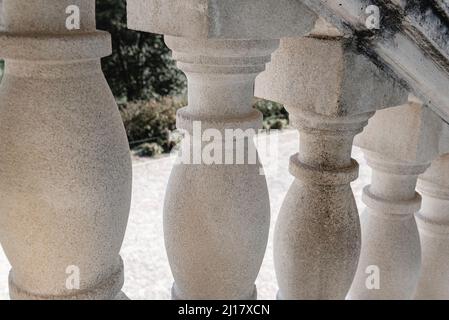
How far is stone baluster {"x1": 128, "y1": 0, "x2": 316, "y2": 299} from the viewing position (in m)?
1.59

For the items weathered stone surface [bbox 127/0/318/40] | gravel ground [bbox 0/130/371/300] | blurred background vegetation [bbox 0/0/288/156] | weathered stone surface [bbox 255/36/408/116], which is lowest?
gravel ground [bbox 0/130/371/300]

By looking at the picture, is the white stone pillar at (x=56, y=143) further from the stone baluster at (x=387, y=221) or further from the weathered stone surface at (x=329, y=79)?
the stone baluster at (x=387, y=221)

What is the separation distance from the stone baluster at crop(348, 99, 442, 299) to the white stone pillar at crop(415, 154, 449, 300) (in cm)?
24

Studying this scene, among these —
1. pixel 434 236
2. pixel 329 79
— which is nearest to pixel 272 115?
pixel 434 236

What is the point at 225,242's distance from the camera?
177 cm

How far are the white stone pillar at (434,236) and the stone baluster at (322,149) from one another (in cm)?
78

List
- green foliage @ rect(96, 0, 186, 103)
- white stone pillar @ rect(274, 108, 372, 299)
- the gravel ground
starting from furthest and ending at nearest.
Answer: green foliage @ rect(96, 0, 186, 103), the gravel ground, white stone pillar @ rect(274, 108, 372, 299)

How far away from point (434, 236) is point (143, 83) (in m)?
11.7

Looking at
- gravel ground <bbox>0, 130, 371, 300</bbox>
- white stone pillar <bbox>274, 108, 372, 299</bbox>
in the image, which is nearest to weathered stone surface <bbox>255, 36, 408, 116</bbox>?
white stone pillar <bbox>274, 108, 372, 299</bbox>

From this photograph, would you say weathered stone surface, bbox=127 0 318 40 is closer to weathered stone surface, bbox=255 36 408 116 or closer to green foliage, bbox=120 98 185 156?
weathered stone surface, bbox=255 36 408 116

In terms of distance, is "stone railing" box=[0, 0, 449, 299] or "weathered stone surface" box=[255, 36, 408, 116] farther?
"weathered stone surface" box=[255, 36, 408, 116]

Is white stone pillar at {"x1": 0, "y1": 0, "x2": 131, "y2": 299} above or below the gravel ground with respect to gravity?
above

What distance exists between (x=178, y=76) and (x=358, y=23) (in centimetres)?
1256

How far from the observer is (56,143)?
1463 mm
